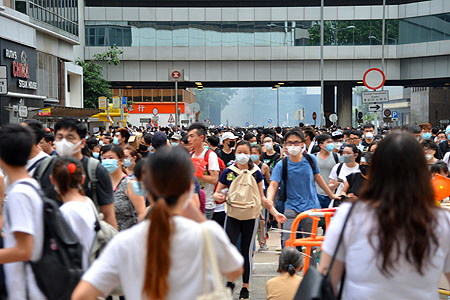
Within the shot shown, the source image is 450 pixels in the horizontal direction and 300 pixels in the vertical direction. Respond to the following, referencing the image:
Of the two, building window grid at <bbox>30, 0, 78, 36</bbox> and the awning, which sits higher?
building window grid at <bbox>30, 0, 78, 36</bbox>

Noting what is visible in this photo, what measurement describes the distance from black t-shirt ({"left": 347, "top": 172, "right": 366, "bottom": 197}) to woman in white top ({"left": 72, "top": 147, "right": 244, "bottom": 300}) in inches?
203

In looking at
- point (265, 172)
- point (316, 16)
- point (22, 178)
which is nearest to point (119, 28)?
point (316, 16)

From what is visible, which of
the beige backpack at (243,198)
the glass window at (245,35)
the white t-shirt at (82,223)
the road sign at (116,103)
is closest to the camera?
the white t-shirt at (82,223)

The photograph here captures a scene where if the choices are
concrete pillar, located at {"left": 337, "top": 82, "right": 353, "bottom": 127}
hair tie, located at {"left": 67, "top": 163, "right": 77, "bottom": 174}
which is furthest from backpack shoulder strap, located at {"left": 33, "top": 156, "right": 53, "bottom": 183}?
concrete pillar, located at {"left": 337, "top": 82, "right": 353, "bottom": 127}

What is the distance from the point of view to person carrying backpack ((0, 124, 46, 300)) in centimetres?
361

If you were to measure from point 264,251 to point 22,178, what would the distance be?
723cm

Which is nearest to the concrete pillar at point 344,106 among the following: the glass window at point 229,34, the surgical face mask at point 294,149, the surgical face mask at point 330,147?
the glass window at point 229,34

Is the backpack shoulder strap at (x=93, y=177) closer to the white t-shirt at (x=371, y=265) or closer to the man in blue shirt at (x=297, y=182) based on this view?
the white t-shirt at (x=371, y=265)

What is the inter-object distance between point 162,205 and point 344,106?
4653 centimetres

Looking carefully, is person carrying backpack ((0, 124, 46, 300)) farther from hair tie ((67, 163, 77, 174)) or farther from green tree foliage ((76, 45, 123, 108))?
green tree foliage ((76, 45, 123, 108))

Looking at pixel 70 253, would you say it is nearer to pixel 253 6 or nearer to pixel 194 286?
pixel 194 286

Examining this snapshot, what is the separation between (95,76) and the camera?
44906mm

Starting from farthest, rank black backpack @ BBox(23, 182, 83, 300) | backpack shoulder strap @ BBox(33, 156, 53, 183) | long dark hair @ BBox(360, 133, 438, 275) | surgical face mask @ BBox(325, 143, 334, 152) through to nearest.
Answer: surgical face mask @ BBox(325, 143, 334, 152) → backpack shoulder strap @ BBox(33, 156, 53, 183) → black backpack @ BBox(23, 182, 83, 300) → long dark hair @ BBox(360, 133, 438, 275)

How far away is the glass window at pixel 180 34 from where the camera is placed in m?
42.5
